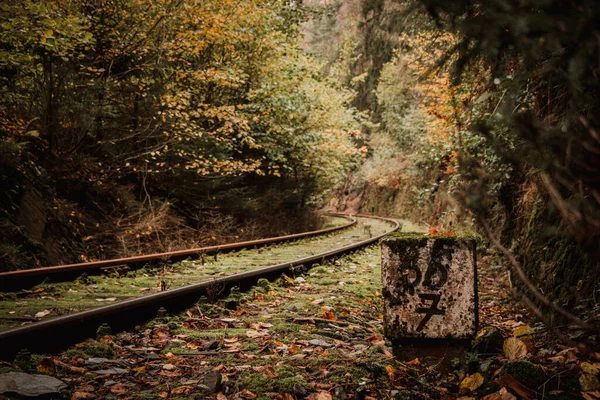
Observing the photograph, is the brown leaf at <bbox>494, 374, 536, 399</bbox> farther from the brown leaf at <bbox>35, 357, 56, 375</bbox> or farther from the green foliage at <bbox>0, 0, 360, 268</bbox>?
the green foliage at <bbox>0, 0, 360, 268</bbox>

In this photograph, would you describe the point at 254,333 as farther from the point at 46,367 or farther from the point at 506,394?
the point at 506,394

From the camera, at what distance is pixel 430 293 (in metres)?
2.93

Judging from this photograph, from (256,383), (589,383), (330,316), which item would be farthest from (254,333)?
(589,383)

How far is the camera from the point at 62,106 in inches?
345

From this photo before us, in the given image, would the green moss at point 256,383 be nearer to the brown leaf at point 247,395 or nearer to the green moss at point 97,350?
the brown leaf at point 247,395

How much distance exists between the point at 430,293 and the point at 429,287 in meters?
0.04

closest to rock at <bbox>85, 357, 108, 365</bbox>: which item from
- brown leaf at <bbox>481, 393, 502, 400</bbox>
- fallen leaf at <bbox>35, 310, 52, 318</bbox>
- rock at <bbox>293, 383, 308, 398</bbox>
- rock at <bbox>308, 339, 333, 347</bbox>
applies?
fallen leaf at <bbox>35, 310, 52, 318</bbox>

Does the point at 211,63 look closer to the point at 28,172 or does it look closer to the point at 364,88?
the point at 28,172

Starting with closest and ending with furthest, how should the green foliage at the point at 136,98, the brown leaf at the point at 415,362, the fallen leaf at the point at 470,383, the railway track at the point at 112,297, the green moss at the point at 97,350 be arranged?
the fallen leaf at the point at 470,383
the brown leaf at the point at 415,362
the green moss at the point at 97,350
the railway track at the point at 112,297
the green foliage at the point at 136,98

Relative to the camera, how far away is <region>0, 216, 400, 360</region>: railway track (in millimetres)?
3158

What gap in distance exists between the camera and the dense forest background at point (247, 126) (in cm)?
159

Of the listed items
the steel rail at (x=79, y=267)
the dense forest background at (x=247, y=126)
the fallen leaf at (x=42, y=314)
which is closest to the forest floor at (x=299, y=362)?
the dense forest background at (x=247, y=126)

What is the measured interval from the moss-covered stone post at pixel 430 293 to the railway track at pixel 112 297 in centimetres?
232

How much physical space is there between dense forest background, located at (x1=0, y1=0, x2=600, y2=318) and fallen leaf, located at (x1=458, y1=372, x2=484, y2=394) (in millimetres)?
816
